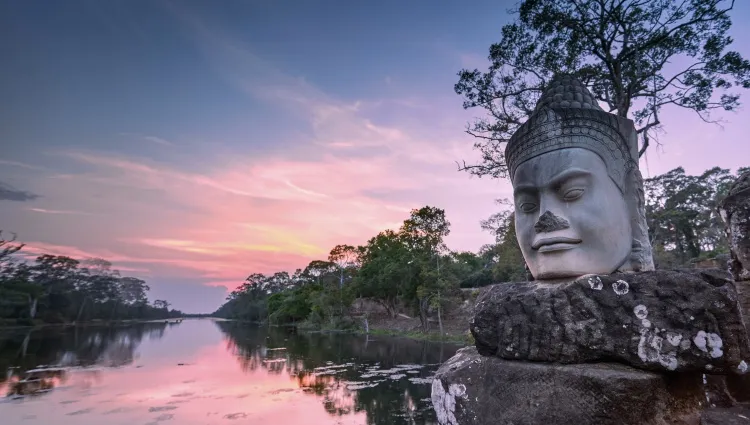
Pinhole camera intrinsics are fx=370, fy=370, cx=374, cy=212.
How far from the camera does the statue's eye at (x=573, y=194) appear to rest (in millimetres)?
1907

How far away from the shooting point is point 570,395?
1379mm

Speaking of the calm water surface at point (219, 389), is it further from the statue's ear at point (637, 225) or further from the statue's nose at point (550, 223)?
the statue's nose at point (550, 223)

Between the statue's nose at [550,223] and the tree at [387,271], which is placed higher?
the tree at [387,271]

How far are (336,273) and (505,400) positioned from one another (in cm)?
4215

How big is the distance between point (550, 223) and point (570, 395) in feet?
2.74

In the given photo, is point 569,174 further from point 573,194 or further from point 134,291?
point 134,291

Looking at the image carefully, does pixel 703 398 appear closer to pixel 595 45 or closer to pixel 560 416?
pixel 560 416

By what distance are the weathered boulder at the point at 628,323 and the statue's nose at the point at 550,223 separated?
0.33 m

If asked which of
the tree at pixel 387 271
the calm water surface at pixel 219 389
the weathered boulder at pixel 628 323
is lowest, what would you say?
the calm water surface at pixel 219 389

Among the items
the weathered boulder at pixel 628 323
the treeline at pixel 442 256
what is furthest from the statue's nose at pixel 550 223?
the treeline at pixel 442 256

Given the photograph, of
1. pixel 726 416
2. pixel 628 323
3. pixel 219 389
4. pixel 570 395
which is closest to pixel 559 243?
pixel 628 323

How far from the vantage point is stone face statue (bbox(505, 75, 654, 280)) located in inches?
73.6

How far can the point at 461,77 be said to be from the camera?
34.1 ft

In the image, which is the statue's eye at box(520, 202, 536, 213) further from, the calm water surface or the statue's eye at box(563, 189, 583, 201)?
the calm water surface
